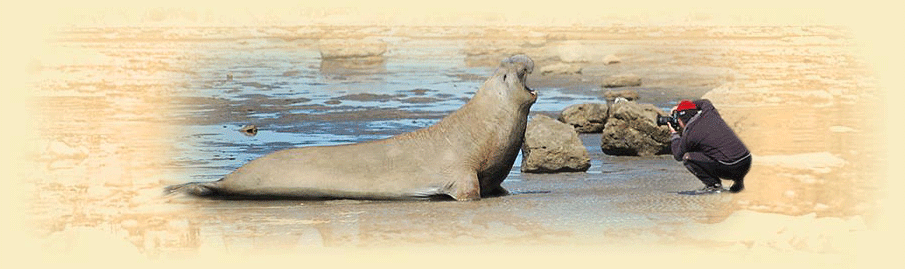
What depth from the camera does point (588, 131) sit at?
1505 centimetres

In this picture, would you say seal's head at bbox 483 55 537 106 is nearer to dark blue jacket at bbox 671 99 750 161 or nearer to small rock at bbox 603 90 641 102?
dark blue jacket at bbox 671 99 750 161

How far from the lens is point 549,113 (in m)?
19.2

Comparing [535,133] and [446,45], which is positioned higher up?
[446,45]

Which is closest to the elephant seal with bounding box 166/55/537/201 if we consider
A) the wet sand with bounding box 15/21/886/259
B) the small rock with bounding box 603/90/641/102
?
the wet sand with bounding box 15/21/886/259

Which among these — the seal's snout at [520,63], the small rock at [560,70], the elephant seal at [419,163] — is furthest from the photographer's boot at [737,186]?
the small rock at [560,70]

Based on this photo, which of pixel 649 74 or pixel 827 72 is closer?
pixel 827 72

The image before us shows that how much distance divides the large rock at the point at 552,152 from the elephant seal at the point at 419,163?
1.46m

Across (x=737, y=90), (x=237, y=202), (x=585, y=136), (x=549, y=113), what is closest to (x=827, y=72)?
(x=737, y=90)

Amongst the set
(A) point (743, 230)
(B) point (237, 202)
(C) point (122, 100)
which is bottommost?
(A) point (743, 230)

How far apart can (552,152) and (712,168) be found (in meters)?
2.08

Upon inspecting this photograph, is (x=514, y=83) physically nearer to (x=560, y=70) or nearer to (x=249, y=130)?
(x=249, y=130)

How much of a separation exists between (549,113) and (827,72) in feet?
33.1

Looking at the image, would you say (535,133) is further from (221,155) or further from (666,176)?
(221,155)

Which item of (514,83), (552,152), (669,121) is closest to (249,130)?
(552,152)
